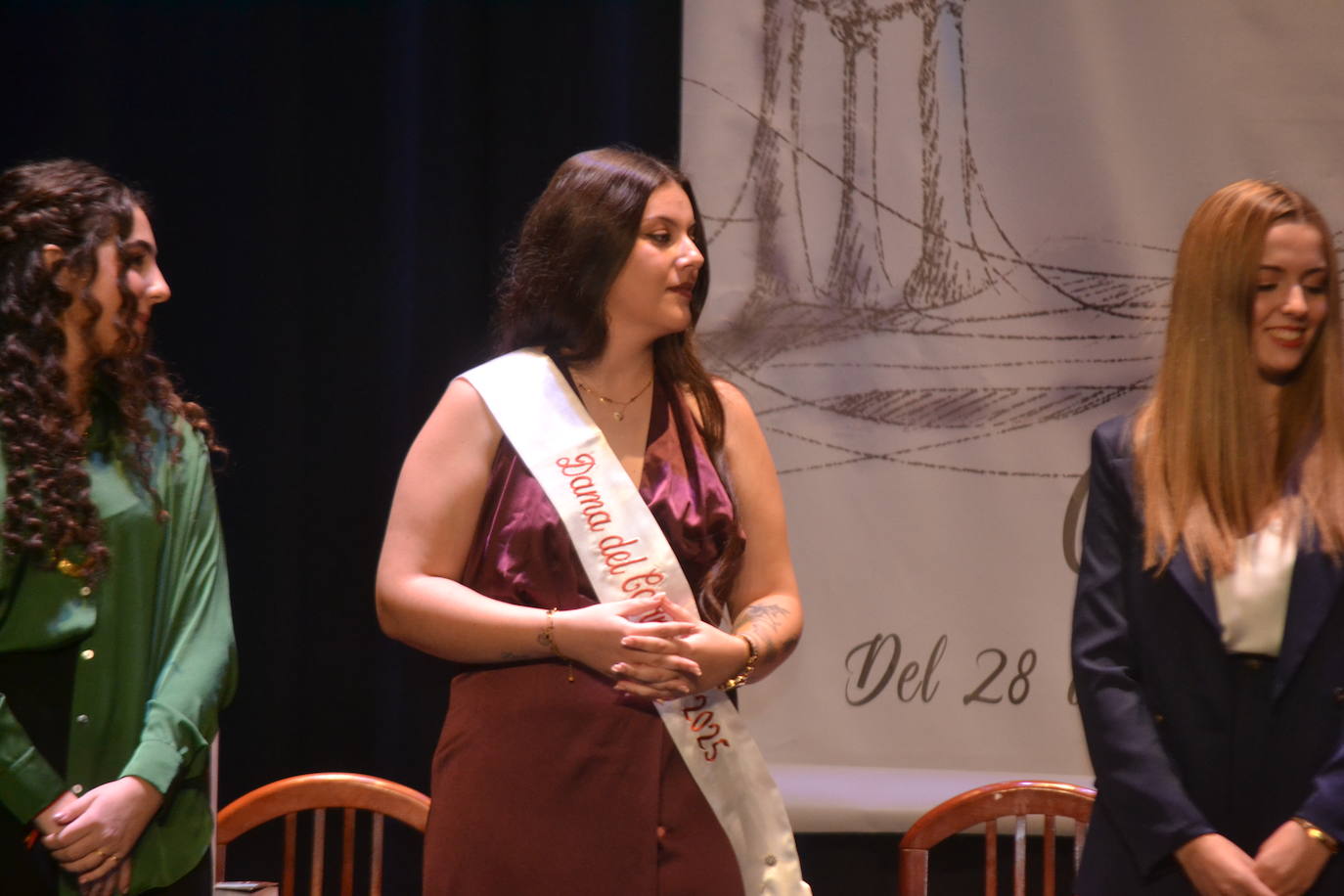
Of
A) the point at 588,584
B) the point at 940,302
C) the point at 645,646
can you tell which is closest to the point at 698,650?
the point at 645,646

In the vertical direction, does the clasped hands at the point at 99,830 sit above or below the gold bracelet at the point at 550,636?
below

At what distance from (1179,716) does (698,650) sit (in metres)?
0.56

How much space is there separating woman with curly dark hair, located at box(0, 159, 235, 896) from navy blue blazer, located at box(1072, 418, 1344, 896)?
108 cm

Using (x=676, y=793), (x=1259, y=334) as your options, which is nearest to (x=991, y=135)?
(x=1259, y=334)

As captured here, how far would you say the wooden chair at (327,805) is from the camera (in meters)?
2.19

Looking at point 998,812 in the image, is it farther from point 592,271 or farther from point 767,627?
point 592,271

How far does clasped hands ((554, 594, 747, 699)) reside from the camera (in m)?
1.78

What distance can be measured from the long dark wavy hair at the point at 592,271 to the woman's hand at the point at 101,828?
28.9 inches

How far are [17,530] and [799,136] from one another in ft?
5.28

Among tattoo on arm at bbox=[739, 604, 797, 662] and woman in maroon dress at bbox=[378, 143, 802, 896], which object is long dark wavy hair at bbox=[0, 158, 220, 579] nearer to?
woman in maroon dress at bbox=[378, 143, 802, 896]

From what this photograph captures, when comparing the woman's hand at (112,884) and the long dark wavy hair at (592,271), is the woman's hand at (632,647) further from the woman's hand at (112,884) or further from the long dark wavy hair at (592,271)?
the woman's hand at (112,884)

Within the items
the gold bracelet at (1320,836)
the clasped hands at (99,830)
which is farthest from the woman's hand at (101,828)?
the gold bracelet at (1320,836)

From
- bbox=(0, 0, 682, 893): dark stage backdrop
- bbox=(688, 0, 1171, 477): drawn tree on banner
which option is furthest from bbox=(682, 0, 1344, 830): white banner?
bbox=(0, 0, 682, 893): dark stage backdrop

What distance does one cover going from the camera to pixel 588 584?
1924 mm
